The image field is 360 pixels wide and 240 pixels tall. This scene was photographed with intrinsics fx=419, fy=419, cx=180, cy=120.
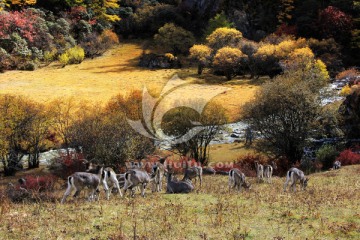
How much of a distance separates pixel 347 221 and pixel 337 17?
229 ft

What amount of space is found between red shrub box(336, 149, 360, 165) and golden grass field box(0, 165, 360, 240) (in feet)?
51.9

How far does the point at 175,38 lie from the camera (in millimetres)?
85812

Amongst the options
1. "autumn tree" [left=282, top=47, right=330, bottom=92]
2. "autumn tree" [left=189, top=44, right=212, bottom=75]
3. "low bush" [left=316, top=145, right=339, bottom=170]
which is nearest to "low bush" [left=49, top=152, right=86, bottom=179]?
"low bush" [left=316, top=145, right=339, bottom=170]

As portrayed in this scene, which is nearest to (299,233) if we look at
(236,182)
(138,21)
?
(236,182)

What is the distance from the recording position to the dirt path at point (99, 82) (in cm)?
6078

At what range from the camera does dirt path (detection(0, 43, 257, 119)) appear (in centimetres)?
6078

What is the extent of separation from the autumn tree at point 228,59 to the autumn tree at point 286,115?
117ft

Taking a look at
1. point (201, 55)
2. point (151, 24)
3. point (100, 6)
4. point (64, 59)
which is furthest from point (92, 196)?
point (100, 6)

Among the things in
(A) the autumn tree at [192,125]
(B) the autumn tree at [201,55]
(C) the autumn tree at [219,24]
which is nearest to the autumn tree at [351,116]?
(A) the autumn tree at [192,125]

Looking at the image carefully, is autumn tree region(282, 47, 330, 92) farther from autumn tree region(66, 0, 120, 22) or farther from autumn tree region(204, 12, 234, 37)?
autumn tree region(66, 0, 120, 22)

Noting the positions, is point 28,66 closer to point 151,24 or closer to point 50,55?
point 50,55

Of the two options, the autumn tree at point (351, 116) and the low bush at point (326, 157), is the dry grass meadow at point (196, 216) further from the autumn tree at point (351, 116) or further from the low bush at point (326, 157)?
the autumn tree at point (351, 116)

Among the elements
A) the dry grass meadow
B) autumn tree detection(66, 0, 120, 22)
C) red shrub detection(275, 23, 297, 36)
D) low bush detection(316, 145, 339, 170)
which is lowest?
low bush detection(316, 145, 339, 170)

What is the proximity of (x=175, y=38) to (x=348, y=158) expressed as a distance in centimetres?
5857
